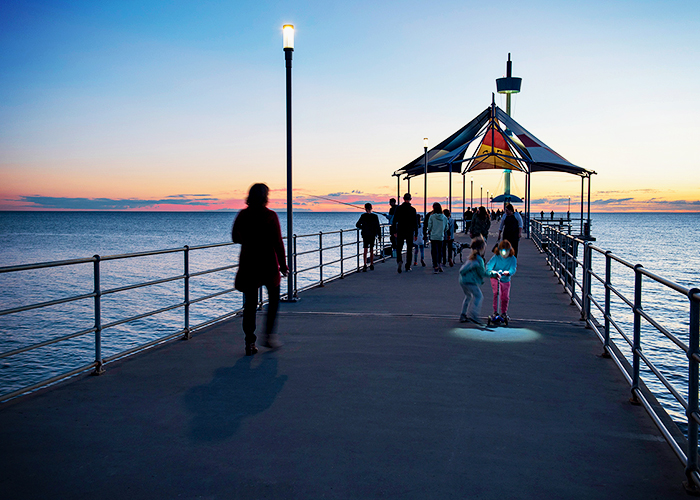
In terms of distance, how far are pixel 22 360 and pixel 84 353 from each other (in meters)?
1.52

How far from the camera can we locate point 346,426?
379cm

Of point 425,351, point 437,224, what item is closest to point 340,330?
point 425,351

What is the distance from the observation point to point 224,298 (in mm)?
24703

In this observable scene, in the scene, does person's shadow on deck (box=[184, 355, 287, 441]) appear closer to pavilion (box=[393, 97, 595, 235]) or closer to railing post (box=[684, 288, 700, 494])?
railing post (box=[684, 288, 700, 494])

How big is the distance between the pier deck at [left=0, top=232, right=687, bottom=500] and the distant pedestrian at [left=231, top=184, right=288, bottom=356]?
55 cm

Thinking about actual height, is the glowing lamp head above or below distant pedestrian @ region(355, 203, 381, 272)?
above

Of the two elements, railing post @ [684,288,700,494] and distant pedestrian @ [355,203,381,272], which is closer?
railing post @ [684,288,700,494]

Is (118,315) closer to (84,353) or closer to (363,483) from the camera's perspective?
(84,353)

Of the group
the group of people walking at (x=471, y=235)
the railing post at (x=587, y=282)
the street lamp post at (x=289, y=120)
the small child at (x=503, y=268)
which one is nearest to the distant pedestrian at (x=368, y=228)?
the group of people walking at (x=471, y=235)

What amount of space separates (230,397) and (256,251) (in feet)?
5.71

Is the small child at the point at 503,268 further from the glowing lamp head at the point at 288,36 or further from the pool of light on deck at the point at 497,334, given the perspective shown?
the glowing lamp head at the point at 288,36

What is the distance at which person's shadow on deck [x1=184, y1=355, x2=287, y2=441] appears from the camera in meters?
3.79

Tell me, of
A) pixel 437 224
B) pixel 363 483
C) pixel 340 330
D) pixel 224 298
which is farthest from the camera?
pixel 224 298

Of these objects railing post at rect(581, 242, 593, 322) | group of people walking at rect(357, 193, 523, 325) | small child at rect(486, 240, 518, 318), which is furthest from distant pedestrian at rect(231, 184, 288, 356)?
railing post at rect(581, 242, 593, 322)
